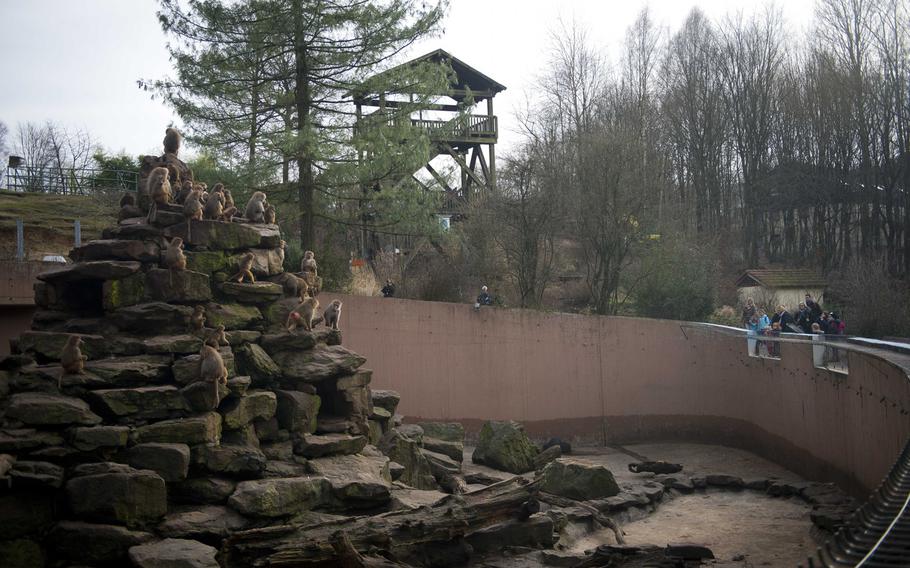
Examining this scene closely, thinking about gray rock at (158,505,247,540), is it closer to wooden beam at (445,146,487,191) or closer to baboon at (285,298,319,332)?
baboon at (285,298,319,332)

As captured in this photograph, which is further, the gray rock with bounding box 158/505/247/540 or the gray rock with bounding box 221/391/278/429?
the gray rock with bounding box 221/391/278/429

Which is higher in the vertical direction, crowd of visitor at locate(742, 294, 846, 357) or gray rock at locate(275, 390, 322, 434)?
crowd of visitor at locate(742, 294, 846, 357)

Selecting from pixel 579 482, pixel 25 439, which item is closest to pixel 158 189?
pixel 25 439

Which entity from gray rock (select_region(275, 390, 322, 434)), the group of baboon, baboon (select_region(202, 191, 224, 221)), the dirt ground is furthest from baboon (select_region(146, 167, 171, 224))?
the dirt ground

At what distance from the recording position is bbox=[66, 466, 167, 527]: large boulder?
33.4 feet

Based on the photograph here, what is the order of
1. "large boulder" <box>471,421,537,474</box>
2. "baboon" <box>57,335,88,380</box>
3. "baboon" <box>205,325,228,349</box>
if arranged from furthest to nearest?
1. "large boulder" <box>471,421,537,474</box>
2. "baboon" <box>205,325,228,349</box>
3. "baboon" <box>57,335,88,380</box>

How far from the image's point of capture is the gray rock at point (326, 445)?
12609 millimetres

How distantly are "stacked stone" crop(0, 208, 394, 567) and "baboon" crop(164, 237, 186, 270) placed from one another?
11 centimetres

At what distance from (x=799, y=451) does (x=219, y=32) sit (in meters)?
16.1

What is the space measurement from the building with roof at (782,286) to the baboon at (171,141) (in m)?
20.0

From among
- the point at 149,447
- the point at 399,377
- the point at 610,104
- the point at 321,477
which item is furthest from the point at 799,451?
the point at 610,104

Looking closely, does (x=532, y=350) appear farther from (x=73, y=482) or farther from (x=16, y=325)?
(x=73, y=482)

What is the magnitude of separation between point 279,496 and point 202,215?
5088 millimetres

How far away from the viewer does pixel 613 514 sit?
1523 centimetres
